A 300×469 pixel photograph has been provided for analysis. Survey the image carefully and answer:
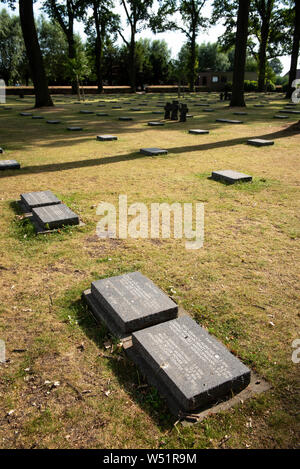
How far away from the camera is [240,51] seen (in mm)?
20234

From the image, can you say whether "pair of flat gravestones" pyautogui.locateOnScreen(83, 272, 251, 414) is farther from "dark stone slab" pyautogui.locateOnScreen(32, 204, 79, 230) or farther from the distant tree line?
the distant tree line

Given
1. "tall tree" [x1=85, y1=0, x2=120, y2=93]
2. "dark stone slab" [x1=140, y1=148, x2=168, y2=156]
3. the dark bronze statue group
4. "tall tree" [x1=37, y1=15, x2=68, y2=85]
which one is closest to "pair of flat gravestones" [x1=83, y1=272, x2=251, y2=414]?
"dark stone slab" [x1=140, y1=148, x2=168, y2=156]

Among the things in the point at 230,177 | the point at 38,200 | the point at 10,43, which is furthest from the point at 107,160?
the point at 10,43

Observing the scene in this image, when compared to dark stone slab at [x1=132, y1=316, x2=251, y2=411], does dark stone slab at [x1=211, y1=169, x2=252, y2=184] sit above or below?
above

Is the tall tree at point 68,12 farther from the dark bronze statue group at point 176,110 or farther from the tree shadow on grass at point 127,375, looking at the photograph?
the tree shadow on grass at point 127,375

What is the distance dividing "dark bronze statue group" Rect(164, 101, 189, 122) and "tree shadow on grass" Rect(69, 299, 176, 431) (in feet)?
50.1

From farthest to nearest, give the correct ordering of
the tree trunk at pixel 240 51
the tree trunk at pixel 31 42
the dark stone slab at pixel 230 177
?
the tree trunk at pixel 240 51, the tree trunk at pixel 31 42, the dark stone slab at pixel 230 177

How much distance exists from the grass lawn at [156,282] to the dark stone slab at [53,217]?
187 mm

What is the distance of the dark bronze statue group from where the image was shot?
665 inches

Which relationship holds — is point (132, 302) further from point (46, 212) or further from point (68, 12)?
point (68, 12)

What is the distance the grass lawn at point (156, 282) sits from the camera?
221 centimetres

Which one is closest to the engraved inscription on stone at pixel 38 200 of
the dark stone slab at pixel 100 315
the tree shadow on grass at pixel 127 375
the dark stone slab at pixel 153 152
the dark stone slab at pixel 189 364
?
the dark stone slab at pixel 100 315

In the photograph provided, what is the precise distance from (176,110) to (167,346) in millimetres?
16289
